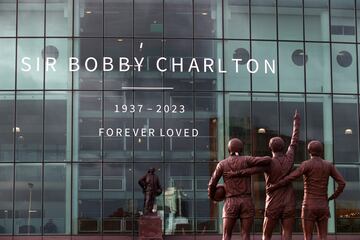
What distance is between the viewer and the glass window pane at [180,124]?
113 ft

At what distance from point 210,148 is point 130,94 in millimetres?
3830

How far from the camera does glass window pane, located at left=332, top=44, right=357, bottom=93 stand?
35750 millimetres

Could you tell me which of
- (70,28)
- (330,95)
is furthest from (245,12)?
(70,28)

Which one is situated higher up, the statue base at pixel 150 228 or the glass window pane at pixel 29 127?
the glass window pane at pixel 29 127

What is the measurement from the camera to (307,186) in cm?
1667

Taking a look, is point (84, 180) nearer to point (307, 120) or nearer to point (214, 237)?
point (214, 237)

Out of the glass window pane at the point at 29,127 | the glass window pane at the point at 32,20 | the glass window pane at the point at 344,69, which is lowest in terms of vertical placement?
the glass window pane at the point at 29,127

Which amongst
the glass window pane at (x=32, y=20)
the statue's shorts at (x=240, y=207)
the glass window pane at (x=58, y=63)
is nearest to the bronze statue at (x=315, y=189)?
the statue's shorts at (x=240, y=207)

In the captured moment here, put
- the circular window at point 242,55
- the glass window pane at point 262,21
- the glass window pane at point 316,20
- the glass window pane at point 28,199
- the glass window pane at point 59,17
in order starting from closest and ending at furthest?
the glass window pane at point 28,199
the glass window pane at point 59,17
the circular window at point 242,55
the glass window pane at point 262,21
the glass window pane at point 316,20

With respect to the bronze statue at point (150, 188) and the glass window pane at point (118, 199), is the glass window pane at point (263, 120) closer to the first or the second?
the bronze statue at point (150, 188)

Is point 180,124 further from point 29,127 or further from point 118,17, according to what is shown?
point 29,127

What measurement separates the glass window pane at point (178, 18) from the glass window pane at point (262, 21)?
2.56 meters

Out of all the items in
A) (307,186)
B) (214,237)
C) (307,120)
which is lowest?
(214,237)

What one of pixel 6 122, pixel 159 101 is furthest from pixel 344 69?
pixel 6 122
